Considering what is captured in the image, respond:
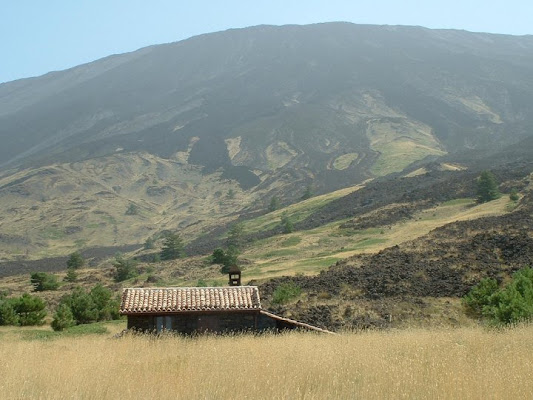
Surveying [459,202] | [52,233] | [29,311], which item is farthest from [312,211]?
[52,233]

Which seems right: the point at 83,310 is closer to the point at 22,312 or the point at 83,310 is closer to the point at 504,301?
the point at 22,312

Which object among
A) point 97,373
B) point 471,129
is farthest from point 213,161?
point 97,373

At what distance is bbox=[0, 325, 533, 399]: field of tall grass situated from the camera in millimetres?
6941

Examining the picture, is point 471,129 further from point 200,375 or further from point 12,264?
point 200,375

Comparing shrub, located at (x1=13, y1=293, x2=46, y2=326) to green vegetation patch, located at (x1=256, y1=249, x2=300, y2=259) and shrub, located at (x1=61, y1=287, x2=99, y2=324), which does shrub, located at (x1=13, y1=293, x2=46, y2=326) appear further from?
green vegetation patch, located at (x1=256, y1=249, x2=300, y2=259)

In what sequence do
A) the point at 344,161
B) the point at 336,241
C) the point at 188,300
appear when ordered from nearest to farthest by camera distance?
1. the point at 188,300
2. the point at 336,241
3. the point at 344,161

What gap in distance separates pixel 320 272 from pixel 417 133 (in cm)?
14674

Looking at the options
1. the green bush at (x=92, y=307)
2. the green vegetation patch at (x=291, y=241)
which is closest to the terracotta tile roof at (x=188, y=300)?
the green bush at (x=92, y=307)

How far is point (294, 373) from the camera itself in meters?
8.35

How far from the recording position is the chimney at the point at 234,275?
2717 centimetres

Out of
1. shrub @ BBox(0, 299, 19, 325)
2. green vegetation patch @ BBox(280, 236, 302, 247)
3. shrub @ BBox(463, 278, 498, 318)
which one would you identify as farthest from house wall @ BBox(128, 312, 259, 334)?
green vegetation patch @ BBox(280, 236, 302, 247)

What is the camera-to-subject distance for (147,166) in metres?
164

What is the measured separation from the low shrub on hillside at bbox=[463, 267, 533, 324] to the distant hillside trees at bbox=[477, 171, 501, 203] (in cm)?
3580

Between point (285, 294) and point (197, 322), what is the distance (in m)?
12.3
